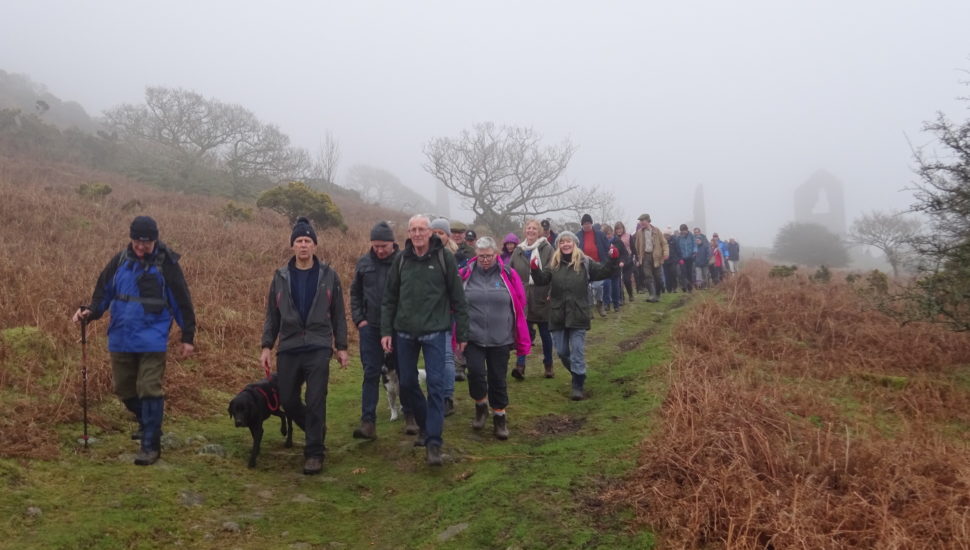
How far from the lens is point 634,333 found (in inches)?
420

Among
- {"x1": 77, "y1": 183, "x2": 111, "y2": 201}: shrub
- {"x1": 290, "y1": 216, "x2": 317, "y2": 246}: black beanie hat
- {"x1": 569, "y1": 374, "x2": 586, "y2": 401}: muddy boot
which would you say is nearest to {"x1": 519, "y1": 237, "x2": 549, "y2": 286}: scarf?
{"x1": 569, "y1": 374, "x2": 586, "y2": 401}: muddy boot

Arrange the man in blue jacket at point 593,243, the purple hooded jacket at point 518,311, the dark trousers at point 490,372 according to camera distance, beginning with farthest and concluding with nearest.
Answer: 1. the man in blue jacket at point 593,243
2. the purple hooded jacket at point 518,311
3. the dark trousers at point 490,372

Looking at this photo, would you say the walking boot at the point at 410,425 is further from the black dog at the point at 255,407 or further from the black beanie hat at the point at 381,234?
the black beanie hat at the point at 381,234

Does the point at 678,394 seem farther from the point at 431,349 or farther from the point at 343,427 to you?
the point at 343,427

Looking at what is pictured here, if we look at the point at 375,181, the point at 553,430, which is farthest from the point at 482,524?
the point at 375,181

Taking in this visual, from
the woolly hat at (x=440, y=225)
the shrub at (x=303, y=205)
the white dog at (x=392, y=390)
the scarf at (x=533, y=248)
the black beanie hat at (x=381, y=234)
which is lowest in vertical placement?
the white dog at (x=392, y=390)

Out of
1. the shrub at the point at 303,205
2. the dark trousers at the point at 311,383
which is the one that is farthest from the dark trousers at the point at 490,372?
the shrub at the point at 303,205

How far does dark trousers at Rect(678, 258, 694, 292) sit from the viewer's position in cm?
1766

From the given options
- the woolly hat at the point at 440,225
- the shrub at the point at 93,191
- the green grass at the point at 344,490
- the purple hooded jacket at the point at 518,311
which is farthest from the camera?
the shrub at the point at 93,191

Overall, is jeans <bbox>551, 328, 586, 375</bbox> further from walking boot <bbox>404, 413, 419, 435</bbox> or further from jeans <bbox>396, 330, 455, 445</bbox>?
jeans <bbox>396, 330, 455, 445</bbox>

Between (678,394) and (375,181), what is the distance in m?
78.4

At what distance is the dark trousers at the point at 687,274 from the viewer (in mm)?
17656

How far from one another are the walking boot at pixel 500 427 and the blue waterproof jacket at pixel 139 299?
286 cm

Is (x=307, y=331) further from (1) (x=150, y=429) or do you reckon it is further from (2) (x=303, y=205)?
(2) (x=303, y=205)
